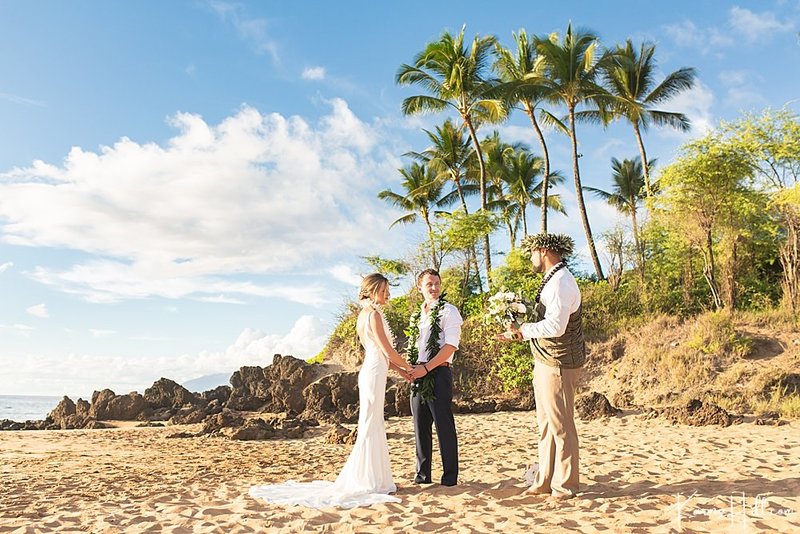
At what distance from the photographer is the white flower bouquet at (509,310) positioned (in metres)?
5.62

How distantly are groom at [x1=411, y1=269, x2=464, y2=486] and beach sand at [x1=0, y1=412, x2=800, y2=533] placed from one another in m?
0.33

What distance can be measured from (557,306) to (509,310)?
57cm

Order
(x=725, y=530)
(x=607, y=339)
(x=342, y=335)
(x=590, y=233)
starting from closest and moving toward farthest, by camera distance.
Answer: (x=725, y=530)
(x=607, y=339)
(x=342, y=335)
(x=590, y=233)

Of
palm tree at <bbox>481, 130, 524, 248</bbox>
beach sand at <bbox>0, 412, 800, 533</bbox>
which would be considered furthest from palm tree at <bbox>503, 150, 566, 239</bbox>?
beach sand at <bbox>0, 412, 800, 533</bbox>

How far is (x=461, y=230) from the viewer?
25.1 m

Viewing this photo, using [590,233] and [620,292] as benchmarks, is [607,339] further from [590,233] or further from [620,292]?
[590,233]

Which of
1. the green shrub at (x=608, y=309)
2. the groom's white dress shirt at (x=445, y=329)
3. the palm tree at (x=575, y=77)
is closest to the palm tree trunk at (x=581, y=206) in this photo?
the palm tree at (x=575, y=77)

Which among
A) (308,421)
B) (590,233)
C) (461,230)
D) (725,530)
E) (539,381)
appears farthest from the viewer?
(590,233)

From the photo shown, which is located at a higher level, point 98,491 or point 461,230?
point 461,230

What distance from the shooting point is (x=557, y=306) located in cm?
520

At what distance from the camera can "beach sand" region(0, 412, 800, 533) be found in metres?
4.96

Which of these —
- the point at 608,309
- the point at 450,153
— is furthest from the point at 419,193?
the point at 608,309

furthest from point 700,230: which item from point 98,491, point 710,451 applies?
point 98,491

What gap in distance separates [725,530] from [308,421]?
1035cm
